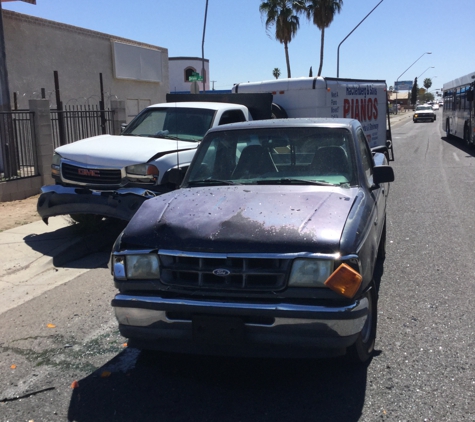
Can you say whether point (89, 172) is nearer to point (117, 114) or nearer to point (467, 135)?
point (117, 114)

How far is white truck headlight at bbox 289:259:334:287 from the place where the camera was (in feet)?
11.1

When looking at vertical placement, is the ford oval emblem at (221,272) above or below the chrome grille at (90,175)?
below

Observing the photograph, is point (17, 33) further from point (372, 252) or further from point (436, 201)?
point (372, 252)

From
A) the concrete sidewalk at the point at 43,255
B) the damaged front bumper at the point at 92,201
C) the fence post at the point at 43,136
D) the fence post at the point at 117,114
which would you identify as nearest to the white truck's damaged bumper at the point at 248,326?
the concrete sidewalk at the point at 43,255

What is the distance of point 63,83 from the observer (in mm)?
23875

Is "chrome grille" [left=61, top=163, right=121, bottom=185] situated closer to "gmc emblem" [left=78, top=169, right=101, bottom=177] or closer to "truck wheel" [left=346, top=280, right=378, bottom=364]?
"gmc emblem" [left=78, top=169, right=101, bottom=177]

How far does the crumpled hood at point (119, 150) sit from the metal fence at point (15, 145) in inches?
144

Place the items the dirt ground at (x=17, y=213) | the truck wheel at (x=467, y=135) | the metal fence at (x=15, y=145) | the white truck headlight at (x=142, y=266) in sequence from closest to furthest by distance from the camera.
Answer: the white truck headlight at (x=142, y=266)
the dirt ground at (x=17, y=213)
the metal fence at (x=15, y=145)
the truck wheel at (x=467, y=135)

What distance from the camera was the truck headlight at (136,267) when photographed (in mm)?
3670

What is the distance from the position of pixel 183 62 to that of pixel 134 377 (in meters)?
50.2

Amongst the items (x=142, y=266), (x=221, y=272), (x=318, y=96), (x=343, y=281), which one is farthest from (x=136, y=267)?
(x=318, y=96)

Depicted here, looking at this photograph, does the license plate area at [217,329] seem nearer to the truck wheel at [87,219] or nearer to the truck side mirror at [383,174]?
the truck side mirror at [383,174]

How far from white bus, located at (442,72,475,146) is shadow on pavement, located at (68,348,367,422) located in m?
19.9

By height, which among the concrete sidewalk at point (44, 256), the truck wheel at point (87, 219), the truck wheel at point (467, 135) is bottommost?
the concrete sidewalk at point (44, 256)
